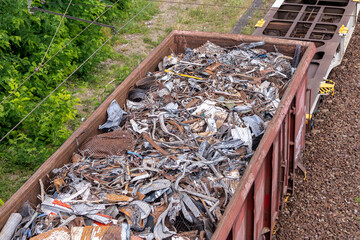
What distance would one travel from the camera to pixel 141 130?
501 cm

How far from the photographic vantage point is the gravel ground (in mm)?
5711

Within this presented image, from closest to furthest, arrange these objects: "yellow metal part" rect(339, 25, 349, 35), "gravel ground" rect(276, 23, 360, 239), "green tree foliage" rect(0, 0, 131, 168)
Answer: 1. "gravel ground" rect(276, 23, 360, 239)
2. "green tree foliage" rect(0, 0, 131, 168)
3. "yellow metal part" rect(339, 25, 349, 35)

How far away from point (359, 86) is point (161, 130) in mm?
5532

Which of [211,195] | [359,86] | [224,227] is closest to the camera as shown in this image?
[224,227]

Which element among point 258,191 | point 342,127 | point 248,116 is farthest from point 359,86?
point 258,191

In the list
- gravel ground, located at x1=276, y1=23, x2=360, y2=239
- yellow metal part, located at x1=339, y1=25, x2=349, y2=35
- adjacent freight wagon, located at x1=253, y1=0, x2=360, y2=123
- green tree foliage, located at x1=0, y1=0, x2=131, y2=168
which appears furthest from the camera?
yellow metal part, located at x1=339, y1=25, x2=349, y2=35

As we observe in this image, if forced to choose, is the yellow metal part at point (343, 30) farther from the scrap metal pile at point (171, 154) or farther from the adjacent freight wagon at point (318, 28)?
the scrap metal pile at point (171, 154)

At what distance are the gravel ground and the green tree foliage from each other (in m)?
4.13

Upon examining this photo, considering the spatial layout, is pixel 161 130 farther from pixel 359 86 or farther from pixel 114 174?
pixel 359 86

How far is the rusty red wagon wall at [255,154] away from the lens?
3773mm

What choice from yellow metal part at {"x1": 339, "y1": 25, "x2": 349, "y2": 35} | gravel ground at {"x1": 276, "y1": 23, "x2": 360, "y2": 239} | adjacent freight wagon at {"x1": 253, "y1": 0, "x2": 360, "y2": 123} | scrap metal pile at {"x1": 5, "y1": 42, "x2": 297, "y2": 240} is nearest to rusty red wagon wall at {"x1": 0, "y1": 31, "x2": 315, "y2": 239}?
scrap metal pile at {"x1": 5, "y1": 42, "x2": 297, "y2": 240}

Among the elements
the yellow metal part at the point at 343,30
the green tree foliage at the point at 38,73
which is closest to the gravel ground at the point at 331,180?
the yellow metal part at the point at 343,30

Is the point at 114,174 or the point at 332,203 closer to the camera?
the point at 114,174

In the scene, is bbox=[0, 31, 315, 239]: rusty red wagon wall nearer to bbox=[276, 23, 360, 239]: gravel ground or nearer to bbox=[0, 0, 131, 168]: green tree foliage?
bbox=[276, 23, 360, 239]: gravel ground
